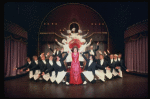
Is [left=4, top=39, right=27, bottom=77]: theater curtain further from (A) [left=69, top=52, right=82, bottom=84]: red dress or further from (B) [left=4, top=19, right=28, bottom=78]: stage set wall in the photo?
(A) [left=69, top=52, right=82, bottom=84]: red dress

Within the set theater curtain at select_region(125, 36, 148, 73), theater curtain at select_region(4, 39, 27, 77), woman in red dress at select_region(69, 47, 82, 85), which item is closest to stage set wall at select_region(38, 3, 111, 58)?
theater curtain at select_region(4, 39, 27, 77)

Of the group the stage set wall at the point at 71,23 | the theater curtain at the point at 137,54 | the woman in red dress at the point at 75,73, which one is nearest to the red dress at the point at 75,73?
the woman in red dress at the point at 75,73

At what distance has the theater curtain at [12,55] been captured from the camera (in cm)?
405

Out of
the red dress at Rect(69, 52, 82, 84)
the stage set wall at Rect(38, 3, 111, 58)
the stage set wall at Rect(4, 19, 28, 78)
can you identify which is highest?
the stage set wall at Rect(38, 3, 111, 58)

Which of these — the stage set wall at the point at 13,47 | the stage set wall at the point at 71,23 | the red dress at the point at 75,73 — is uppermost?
the stage set wall at the point at 71,23

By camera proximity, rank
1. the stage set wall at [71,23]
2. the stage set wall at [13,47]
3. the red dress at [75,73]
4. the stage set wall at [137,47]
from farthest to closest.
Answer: the stage set wall at [71,23], the stage set wall at [137,47], the stage set wall at [13,47], the red dress at [75,73]

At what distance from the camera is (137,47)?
16.6 feet

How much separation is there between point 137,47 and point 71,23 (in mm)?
3695

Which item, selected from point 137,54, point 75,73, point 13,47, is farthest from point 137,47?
point 13,47

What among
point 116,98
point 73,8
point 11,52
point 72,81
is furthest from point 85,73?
point 73,8

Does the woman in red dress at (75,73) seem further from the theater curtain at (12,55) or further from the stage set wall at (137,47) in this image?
the stage set wall at (137,47)

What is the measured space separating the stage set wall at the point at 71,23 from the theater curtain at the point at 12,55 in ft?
3.64

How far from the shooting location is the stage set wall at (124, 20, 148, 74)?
4.61 metres

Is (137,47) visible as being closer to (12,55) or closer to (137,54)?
(137,54)
